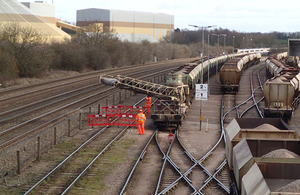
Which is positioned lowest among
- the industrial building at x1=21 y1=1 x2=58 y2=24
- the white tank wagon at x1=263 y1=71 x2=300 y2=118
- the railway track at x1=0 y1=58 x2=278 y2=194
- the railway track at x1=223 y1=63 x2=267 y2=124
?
the railway track at x1=0 y1=58 x2=278 y2=194

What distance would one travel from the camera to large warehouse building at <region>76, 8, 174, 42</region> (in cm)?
10737

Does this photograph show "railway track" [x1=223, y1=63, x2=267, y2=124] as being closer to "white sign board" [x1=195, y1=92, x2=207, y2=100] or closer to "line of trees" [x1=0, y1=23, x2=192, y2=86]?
"white sign board" [x1=195, y1=92, x2=207, y2=100]

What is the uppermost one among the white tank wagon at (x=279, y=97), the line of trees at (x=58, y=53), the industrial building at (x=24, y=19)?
the industrial building at (x=24, y=19)

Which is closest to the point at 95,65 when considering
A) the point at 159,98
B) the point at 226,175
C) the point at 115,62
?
the point at 115,62

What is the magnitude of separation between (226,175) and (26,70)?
36.1 meters

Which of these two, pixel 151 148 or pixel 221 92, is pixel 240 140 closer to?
pixel 151 148

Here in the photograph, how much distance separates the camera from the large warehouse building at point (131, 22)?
10737 cm

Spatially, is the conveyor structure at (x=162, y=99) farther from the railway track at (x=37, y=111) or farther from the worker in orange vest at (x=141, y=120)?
the railway track at (x=37, y=111)

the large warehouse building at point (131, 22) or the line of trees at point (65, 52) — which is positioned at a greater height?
the large warehouse building at point (131, 22)

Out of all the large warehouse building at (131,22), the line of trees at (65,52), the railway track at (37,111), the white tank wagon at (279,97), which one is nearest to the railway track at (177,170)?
the railway track at (37,111)

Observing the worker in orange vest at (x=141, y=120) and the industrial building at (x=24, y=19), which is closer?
the worker in orange vest at (x=141, y=120)

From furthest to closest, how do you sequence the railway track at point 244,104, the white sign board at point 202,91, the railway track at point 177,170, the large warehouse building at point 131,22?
the large warehouse building at point 131,22 < the railway track at point 244,104 < the white sign board at point 202,91 < the railway track at point 177,170

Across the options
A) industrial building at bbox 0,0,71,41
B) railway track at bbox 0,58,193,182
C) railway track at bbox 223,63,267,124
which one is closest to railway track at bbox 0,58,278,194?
railway track at bbox 0,58,193,182

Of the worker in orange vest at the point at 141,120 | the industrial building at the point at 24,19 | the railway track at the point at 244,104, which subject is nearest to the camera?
the worker in orange vest at the point at 141,120
